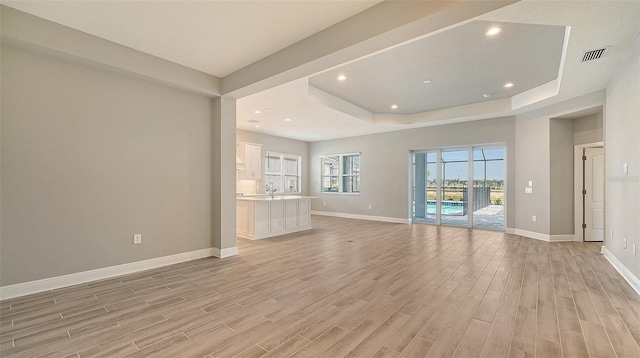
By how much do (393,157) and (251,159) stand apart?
171 inches

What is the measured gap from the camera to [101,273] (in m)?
3.33

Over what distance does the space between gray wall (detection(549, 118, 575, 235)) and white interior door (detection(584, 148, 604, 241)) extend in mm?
225

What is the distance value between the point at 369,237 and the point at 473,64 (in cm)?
378

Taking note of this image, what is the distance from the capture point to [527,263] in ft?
13.1

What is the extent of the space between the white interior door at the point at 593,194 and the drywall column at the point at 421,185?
3445 mm

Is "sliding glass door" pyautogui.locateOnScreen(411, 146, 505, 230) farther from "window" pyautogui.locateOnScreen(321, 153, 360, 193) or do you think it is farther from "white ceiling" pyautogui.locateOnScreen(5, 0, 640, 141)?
"window" pyautogui.locateOnScreen(321, 153, 360, 193)

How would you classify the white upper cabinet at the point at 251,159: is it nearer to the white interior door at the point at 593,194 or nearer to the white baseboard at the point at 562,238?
the white baseboard at the point at 562,238

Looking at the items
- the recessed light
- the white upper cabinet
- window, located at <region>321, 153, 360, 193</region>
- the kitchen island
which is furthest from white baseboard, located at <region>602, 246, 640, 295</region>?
the white upper cabinet

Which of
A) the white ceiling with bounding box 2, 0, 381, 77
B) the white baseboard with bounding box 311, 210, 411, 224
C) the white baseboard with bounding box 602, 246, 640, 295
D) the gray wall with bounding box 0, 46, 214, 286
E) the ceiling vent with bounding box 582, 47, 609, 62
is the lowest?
the white baseboard with bounding box 311, 210, 411, 224

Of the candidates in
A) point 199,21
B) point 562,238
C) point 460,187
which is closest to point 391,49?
point 199,21

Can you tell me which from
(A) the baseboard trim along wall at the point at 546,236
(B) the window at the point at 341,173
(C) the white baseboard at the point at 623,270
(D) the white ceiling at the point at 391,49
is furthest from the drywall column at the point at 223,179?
(A) the baseboard trim along wall at the point at 546,236

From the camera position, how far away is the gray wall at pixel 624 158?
3080 mm

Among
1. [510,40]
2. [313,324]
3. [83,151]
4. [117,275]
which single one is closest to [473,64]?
[510,40]

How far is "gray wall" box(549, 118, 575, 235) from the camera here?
5598 millimetres
